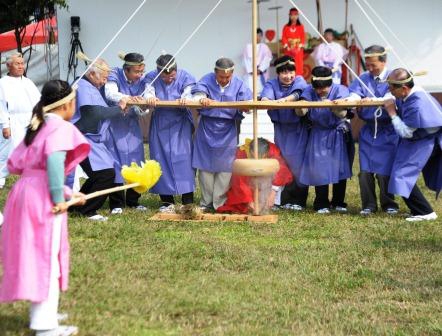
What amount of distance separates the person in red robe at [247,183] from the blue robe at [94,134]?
1320 mm

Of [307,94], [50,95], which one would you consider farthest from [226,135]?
[50,95]

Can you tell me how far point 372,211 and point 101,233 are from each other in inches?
119

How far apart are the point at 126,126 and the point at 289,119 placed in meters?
1.79

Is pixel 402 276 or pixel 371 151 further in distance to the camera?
pixel 371 151

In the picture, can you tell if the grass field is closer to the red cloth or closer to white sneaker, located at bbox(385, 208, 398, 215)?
white sneaker, located at bbox(385, 208, 398, 215)

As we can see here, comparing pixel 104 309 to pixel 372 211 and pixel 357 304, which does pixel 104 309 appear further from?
pixel 372 211

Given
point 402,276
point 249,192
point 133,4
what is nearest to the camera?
point 402,276

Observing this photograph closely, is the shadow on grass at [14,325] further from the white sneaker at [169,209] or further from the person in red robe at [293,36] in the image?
the person in red robe at [293,36]

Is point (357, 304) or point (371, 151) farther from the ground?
point (371, 151)

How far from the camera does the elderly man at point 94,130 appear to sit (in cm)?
727

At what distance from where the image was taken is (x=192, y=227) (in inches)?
274

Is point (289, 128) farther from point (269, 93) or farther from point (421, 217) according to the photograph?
point (421, 217)

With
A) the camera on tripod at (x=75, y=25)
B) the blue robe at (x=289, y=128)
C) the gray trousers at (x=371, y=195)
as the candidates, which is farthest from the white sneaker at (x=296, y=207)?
the camera on tripod at (x=75, y=25)

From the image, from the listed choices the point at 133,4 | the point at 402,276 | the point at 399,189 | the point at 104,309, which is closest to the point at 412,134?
the point at 399,189
